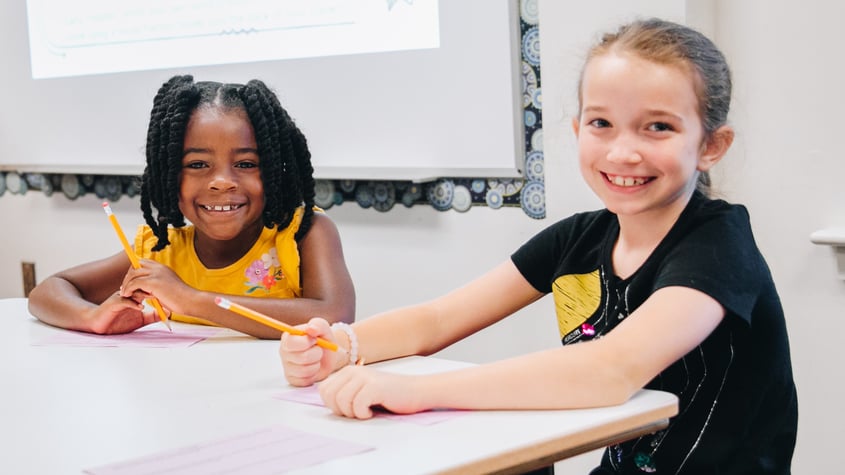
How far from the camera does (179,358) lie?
1.38 metres

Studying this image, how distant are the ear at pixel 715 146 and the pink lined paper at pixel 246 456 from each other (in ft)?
1.91

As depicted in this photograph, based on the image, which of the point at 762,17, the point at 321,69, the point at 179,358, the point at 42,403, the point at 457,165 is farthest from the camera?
the point at 321,69

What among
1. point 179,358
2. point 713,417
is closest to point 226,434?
point 179,358

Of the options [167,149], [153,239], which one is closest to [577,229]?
[167,149]

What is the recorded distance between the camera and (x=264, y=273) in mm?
1766

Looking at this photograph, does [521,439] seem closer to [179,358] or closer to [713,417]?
[713,417]

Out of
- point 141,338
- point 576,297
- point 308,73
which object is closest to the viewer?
point 576,297

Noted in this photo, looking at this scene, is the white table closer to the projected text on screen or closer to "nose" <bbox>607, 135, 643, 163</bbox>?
"nose" <bbox>607, 135, 643, 163</bbox>

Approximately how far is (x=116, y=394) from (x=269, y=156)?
23.5 inches

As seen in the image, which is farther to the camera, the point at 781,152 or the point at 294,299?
the point at 781,152

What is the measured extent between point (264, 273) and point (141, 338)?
0.29m

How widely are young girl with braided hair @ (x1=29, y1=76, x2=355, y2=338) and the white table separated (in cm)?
21

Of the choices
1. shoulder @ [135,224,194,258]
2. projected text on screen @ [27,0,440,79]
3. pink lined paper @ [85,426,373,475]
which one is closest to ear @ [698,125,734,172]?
pink lined paper @ [85,426,373,475]

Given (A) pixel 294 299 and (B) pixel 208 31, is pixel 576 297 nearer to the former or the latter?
(A) pixel 294 299
